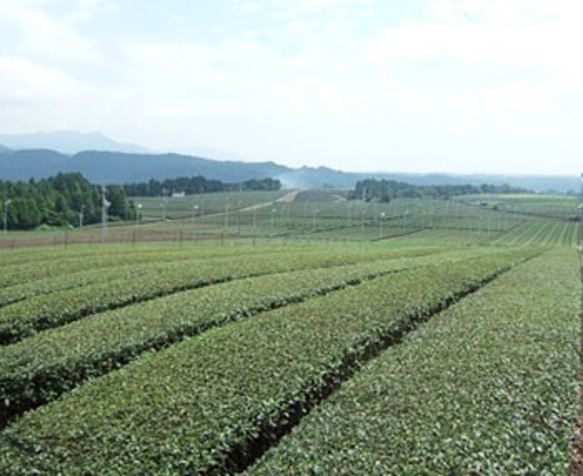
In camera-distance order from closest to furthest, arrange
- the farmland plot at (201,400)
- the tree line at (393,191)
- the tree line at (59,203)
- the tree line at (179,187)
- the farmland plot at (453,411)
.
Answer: the farmland plot at (453,411) < the farmland plot at (201,400) < the tree line at (59,203) < the tree line at (179,187) < the tree line at (393,191)

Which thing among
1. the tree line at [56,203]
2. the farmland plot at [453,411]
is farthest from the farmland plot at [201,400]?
the tree line at [56,203]

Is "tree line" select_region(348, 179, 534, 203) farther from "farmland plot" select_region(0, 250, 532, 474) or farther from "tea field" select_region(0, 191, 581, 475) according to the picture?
"farmland plot" select_region(0, 250, 532, 474)

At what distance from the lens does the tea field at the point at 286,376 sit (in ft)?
26.8

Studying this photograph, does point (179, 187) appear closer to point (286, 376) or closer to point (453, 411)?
point (286, 376)

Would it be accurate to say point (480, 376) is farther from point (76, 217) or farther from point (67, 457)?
point (76, 217)

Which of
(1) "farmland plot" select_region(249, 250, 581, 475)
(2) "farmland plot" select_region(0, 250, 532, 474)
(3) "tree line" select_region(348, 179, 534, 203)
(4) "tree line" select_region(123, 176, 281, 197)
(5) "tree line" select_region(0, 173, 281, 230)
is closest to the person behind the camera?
(1) "farmland plot" select_region(249, 250, 581, 475)

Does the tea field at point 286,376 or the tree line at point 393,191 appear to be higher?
the tea field at point 286,376

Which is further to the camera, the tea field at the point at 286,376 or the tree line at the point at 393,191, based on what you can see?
the tree line at the point at 393,191

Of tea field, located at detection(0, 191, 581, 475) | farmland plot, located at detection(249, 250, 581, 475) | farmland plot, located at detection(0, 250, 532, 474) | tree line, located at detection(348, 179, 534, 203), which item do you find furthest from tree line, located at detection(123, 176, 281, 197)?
farmland plot, located at detection(249, 250, 581, 475)

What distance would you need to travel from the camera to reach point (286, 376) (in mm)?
10969

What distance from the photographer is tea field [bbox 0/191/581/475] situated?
8.18 m

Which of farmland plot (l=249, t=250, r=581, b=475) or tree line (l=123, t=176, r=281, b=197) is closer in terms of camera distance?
farmland plot (l=249, t=250, r=581, b=475)

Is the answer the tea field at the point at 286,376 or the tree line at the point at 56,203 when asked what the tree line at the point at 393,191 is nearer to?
the tree line at the point at 56,203

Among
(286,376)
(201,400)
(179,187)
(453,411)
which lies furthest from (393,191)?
(201,400)
